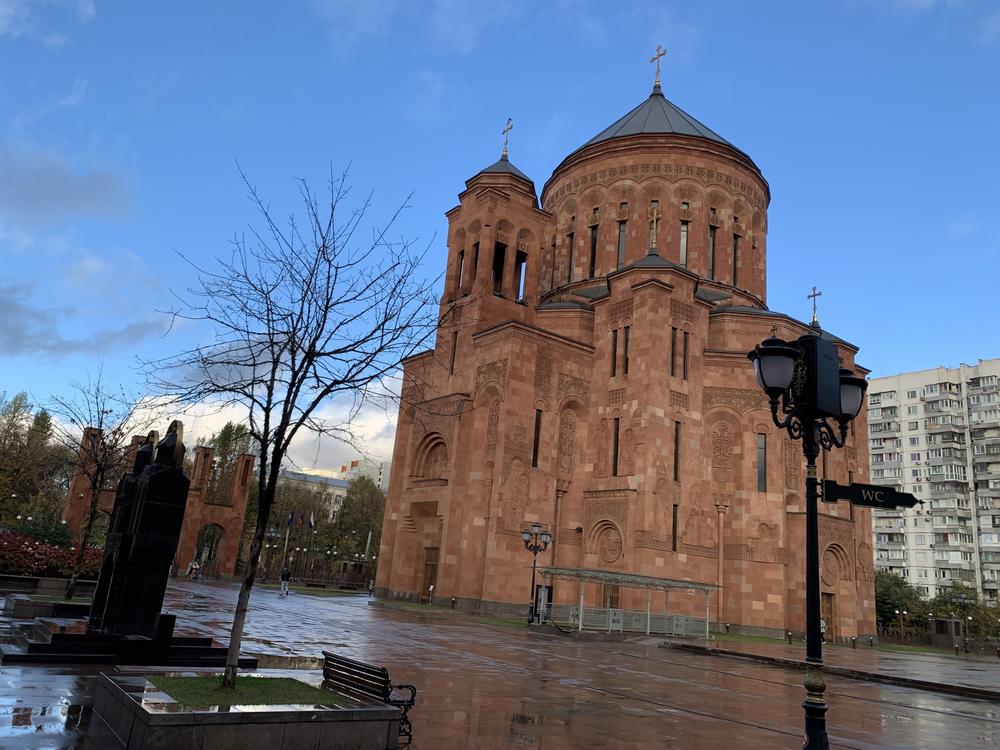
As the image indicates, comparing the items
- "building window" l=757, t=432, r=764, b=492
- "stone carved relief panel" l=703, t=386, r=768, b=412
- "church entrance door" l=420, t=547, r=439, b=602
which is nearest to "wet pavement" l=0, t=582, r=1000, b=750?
"church entrance door" l=420, t=547, r=439, b=602

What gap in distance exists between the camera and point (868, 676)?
17.0 metres

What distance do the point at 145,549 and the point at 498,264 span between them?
2760 centimetres

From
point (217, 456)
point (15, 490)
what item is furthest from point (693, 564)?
point (217, 456)

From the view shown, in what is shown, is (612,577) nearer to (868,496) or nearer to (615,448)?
(615,448)

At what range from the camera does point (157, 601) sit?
10.5m

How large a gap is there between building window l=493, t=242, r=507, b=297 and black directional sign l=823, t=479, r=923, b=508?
28.1 m

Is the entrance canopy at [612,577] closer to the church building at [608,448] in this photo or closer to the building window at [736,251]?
the church building at [608,448]

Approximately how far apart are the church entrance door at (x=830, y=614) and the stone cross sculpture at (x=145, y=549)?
29.4 m

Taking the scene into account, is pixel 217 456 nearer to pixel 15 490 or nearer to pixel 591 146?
pixel 15 490

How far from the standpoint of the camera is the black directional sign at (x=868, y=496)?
6.44 meters

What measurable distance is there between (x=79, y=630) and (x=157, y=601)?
3.38 feet

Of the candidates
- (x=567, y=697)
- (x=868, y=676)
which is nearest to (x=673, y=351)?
(x=868, y=676)

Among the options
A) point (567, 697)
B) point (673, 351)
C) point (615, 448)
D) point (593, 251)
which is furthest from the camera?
point (593, 251)

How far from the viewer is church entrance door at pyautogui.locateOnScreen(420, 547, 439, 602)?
106 feet
